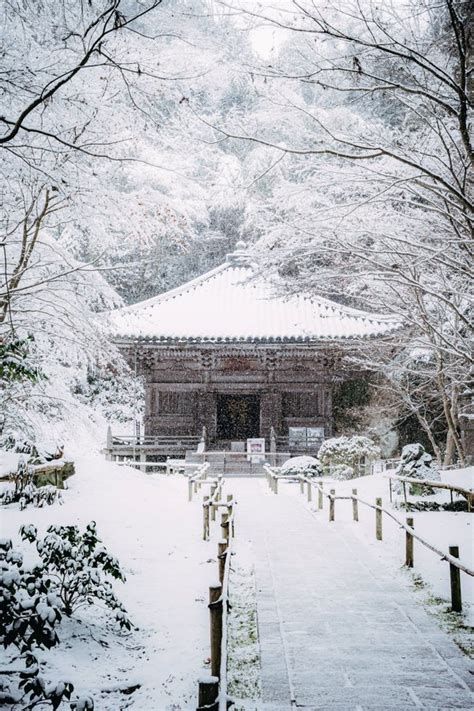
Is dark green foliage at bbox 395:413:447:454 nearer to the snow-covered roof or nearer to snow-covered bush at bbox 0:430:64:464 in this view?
the snow-covered roof

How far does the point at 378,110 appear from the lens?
27.2 feet

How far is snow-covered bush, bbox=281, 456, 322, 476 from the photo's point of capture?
1602 cm

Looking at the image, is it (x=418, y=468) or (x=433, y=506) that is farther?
(x=418, y=468)

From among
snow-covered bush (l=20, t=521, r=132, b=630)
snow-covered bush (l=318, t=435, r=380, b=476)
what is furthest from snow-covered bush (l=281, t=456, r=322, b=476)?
snow-covered bush (l=20, t=521, r=132, b=630)

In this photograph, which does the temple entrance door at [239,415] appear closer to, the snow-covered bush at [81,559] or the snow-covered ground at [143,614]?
the snow-covered ground at [143,614]

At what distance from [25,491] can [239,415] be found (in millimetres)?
16076

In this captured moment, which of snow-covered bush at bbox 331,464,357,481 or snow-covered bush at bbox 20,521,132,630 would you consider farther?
snow-covered bush at bbox 331,464,357,481

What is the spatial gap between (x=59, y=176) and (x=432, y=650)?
522 centimetres

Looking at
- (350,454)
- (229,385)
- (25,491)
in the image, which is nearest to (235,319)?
(229,385)

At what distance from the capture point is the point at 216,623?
3.07 m

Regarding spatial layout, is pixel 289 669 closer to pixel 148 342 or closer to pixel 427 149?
pixel 427 149

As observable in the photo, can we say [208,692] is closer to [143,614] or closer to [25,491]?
[143,614]

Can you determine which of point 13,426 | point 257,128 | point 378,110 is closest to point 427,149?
point 257,128

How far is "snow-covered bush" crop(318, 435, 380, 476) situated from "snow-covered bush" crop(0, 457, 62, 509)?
9246 mm
